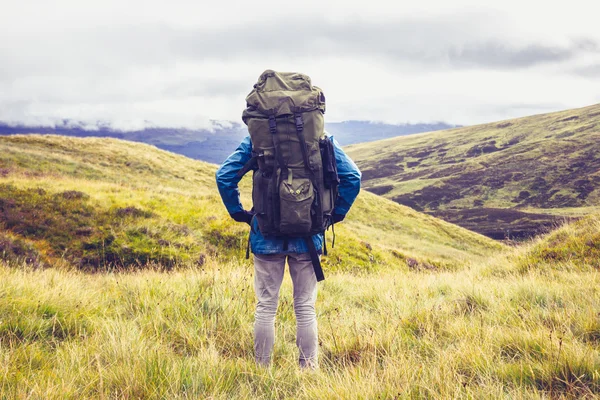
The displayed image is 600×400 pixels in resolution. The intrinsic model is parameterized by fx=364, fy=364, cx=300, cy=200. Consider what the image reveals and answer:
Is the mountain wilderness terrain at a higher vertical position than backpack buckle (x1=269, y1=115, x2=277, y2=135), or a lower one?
lower

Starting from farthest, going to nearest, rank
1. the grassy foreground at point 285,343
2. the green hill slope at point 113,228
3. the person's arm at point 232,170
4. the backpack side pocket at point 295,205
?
the green hill slope at point 113,228
the person's arm at point 232,170
the backpack side pocket at point 295,205
the grassy foreground at point 285,343

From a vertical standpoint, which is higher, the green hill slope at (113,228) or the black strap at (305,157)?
the black strap at (305,157)

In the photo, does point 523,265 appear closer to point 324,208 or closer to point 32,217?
point 324,208

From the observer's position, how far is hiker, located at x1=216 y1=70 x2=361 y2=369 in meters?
3.31

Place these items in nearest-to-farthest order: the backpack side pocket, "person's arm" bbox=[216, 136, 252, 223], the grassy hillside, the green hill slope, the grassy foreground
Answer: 1. the grassy foreground
2. the backpack side pocket
3. "person's arm" bbox=[216, 136, 252, 223]
4. the green hill slope
5. the grassy hillside

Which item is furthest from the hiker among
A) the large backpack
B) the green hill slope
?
the green hill slope

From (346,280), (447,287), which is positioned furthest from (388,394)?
(346,280)

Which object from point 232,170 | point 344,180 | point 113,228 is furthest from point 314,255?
point 113,228

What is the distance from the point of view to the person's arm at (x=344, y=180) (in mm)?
3701

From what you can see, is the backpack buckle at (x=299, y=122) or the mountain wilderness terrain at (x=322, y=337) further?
the backpack buckle at (x=299, y=122)

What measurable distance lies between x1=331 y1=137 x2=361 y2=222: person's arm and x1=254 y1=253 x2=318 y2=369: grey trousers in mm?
695

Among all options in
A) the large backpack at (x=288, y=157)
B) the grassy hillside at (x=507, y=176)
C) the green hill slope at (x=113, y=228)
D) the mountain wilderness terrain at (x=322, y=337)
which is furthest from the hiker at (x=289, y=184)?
the grassy hillside at (x=507, y=176)

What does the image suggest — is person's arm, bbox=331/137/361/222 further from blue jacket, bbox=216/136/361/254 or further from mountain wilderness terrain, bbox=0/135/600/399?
mountain wilderness terrain, bbox=0/135/600/399

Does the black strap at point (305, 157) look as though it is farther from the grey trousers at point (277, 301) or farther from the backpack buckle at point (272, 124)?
the grey trousers at point (277, 301)
